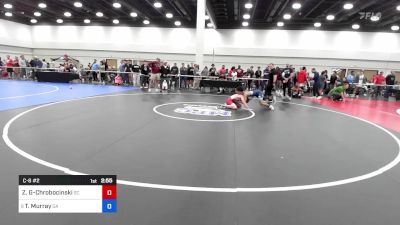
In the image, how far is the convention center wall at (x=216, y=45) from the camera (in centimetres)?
2416

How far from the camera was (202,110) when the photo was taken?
31.2 feet

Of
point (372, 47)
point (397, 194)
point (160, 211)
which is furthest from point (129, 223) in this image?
point (372, 47)

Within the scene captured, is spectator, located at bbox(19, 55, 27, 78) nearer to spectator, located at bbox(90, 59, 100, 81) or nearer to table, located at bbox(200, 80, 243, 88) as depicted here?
spectator, located at bbox(90, 59, 100, 81)

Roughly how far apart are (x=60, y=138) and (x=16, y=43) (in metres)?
28.1

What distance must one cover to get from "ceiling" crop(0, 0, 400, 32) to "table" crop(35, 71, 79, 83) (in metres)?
5.45

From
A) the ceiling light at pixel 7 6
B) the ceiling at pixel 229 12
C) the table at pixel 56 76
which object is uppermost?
the ceiling light at pixel 7 6

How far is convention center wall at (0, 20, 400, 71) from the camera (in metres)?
24.2

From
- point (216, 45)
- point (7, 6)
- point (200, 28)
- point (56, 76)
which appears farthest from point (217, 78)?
point (7, 6)

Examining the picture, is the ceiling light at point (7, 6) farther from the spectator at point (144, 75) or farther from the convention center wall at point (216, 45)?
the spectator at point (144, 75)

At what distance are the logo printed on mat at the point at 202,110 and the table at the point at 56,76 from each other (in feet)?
39.8

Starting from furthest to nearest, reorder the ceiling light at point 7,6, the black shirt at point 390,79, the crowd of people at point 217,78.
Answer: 1. the ceiling light at point 7,6
2. the black shirt at point 390,79
3. the crowd of people at point 217,78

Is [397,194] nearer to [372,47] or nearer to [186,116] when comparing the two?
[186,116]

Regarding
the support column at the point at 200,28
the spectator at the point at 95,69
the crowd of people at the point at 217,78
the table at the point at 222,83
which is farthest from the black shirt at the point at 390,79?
the spectator at the point at 95,69

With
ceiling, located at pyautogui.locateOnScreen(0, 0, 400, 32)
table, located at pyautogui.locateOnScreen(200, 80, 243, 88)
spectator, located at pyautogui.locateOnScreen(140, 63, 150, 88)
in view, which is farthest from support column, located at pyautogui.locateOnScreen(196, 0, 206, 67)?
spectator, located at pyautogui.locateOnScreen(140, 63, 150, 88)
